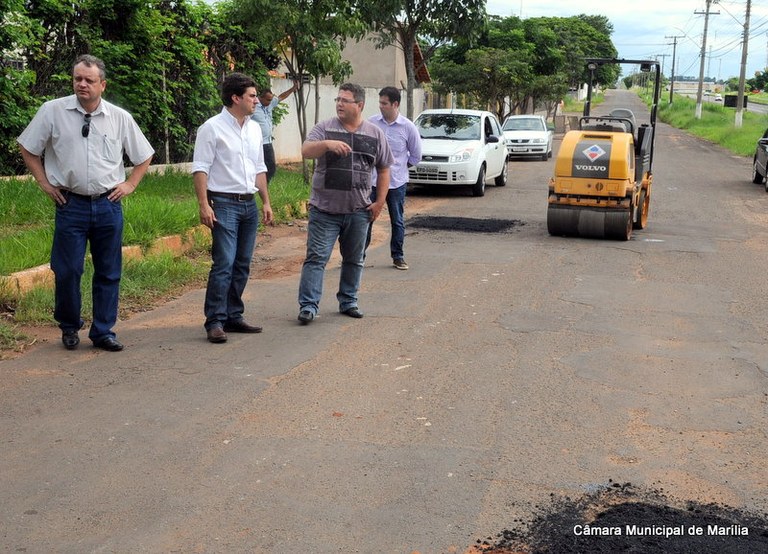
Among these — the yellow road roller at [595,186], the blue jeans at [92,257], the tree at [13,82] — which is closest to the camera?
the blue jeans at [92,257]

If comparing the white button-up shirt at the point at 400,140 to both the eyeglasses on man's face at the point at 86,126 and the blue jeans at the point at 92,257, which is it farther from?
the eyeglasses on man's face at the point at 86,126

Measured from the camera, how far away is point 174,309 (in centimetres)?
788

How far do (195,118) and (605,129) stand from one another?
7582 millimetres

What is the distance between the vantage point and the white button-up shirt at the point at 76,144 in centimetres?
613

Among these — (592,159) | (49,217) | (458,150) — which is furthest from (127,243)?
(458,150)

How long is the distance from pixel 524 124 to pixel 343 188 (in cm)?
2444

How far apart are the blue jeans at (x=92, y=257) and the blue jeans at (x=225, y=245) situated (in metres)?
0.69

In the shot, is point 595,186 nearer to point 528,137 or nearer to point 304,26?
point 304,26

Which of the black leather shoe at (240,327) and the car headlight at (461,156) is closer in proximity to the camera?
the black leather shoe at (240,327)

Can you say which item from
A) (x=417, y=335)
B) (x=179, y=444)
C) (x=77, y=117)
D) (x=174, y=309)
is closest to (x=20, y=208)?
(x=174, y=309)

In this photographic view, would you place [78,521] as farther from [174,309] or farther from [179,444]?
[174,309]

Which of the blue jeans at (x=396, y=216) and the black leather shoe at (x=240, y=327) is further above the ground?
the blue jeans at (x=396, y=216)

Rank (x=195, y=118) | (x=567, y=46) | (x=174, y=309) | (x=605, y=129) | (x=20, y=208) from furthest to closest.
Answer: (x=567, y=46) < (x=195, y=118) < (x=605, y=129) < (x=20, y=208) < (x=174, y=309)

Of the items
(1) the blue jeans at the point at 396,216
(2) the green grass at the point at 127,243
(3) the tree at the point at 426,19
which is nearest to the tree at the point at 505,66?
(3) the tree at the point at 426,19
